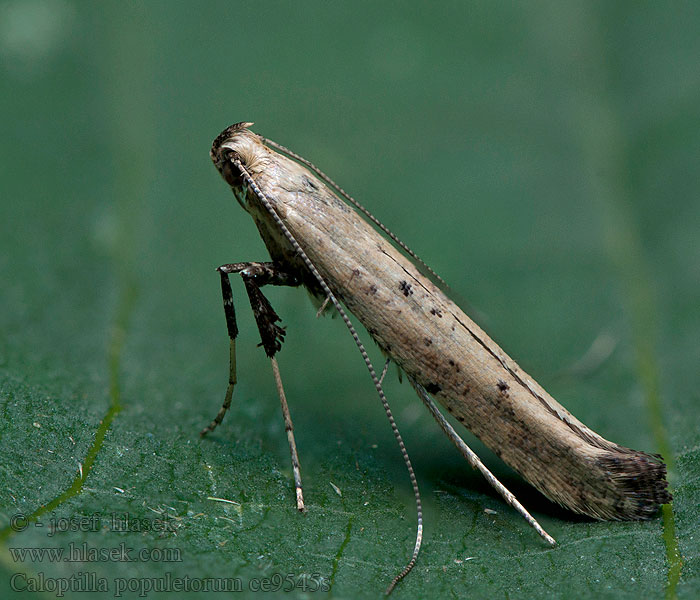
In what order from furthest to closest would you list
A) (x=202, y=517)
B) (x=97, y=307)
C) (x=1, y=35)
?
(x=1, y=35), (x=97, y=307), (x=202, y=517)

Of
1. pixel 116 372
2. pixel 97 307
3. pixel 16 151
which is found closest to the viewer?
pixel 116 372

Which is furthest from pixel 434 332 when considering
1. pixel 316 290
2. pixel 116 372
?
pixel 116 372

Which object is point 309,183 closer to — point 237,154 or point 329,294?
A: point 237,154

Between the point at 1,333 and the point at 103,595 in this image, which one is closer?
the point at 103,595

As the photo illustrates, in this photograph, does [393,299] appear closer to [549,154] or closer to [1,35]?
[549,154]

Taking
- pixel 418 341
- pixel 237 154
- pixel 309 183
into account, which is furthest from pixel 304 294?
pixel 418 341

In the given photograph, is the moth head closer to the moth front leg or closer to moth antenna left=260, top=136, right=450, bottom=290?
moth antenna left=260, top=136, right=450, bottom=290
